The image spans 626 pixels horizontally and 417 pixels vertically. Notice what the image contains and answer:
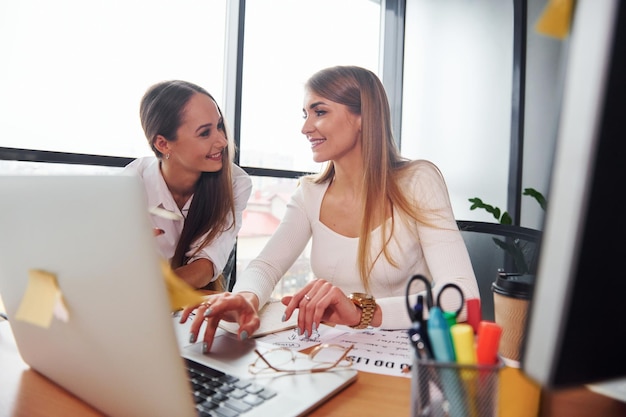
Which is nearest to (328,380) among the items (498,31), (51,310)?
(51,310)

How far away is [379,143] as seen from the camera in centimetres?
145

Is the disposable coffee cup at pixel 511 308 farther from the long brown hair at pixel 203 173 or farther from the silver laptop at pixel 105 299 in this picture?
the long brown hair at pixel 203 173

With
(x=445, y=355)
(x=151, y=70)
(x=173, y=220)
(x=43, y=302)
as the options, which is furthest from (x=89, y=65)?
(x=445, y=355)

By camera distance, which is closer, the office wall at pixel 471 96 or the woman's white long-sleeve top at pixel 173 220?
the woman's white long-sleeve top at pixel 173 220

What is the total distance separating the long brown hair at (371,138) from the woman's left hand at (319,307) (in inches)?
16.7

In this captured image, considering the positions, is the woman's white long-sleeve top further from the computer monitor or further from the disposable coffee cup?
the computer monitor

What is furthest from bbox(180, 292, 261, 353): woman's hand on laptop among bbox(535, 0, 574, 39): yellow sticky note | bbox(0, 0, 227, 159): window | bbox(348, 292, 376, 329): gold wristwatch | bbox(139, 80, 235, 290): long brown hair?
bbox(0, 0, 227, 159): window

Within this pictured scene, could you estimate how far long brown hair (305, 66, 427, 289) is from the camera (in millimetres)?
1354

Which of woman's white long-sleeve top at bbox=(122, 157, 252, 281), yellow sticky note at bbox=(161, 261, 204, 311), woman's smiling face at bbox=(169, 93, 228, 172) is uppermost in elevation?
woman's smiling face at bbox=(169, 93, 228, 172)

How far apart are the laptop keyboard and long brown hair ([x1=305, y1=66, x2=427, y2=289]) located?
0.77 metres

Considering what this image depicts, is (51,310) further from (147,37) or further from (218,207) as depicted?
(147,37)

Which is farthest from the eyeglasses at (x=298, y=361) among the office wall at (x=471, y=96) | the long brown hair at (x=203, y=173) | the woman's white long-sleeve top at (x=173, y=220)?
the office wall at (x=471, y=96)

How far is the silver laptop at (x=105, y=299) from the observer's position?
0.38 meters

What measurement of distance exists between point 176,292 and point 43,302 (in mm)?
200
